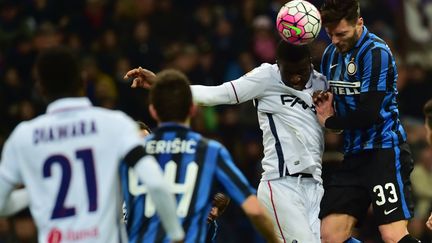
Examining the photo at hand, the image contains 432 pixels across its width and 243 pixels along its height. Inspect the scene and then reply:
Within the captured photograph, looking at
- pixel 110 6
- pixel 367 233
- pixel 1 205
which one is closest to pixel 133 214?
pixel 1 205

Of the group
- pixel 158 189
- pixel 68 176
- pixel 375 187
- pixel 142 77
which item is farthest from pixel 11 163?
pixel 375 187

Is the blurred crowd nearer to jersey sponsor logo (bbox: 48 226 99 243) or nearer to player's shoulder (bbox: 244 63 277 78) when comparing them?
player's shoulder (bbox: 244 63 277 78)

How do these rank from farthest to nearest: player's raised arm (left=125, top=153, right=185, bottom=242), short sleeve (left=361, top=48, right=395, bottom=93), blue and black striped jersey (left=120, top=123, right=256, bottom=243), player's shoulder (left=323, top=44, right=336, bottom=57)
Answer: player's shoulder (left=323, top=44, right=336, bottom=57)
short sleeve (left=361, top=48, right=395, bottom=93)
blue and black striped jersey (left=120, top=123, right=256, bottom=243)
player's raised arm (left=125, top=153, right=185, bottom=242)

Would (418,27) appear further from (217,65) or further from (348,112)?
(348,112)

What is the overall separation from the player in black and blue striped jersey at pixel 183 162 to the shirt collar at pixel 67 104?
1.36 ft

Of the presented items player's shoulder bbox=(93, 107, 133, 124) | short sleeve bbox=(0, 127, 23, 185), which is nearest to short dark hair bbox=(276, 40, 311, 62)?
player's shoulder bbox=(93, 107, 133, 124)

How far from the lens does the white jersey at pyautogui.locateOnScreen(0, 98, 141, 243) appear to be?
5141 mm

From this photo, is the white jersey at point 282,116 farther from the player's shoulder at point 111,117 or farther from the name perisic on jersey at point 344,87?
the player's shoulder at point 111,117

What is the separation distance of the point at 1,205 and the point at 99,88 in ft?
Result: 26.0

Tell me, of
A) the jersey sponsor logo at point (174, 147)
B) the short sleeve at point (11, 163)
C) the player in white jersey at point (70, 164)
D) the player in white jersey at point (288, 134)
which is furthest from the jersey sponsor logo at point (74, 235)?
the player in white jersey at point (288, 134)

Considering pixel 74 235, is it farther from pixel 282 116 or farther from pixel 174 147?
pixel 282 116

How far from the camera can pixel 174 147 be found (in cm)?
547

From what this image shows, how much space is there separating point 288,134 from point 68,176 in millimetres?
2650

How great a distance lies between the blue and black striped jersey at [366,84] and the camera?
23.8ft
